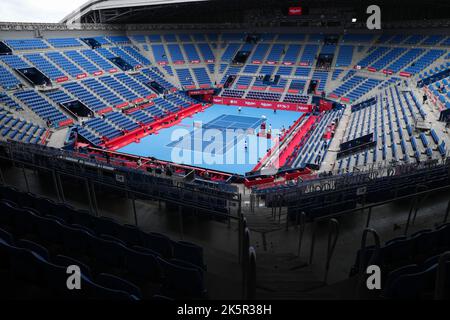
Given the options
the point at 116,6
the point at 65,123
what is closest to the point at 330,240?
the point at 65,123

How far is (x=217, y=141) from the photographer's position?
27.5 meters

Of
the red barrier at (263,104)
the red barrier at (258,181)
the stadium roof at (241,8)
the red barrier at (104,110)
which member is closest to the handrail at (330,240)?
the red barrier at (258,181)

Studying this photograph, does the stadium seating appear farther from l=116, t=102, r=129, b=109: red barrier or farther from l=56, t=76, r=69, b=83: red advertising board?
l=56, t=76, r=69, b=83: red advertising board

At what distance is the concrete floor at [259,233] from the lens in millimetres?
6426

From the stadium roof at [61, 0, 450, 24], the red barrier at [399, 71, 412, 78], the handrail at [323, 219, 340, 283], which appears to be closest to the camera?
the handrail at [323, 219, 340, 283]

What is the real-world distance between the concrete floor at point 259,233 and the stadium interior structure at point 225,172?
0.16ft

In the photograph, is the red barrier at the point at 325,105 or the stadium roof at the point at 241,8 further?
the stadium roof at the point at 241,8

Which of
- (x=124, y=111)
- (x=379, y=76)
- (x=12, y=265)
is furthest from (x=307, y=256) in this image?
(x=379, y=76)

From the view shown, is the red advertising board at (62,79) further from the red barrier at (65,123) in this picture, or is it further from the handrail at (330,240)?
the handrail at (330,240)

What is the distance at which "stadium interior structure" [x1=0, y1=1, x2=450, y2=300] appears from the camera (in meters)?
5.65

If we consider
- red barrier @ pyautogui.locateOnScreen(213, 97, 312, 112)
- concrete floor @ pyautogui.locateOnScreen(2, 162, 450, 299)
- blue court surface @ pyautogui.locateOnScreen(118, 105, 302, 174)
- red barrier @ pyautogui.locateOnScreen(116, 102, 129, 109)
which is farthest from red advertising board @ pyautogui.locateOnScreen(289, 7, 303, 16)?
concrete floor @ pyautogui.locateOnScreen(2, 162, 450, 299)

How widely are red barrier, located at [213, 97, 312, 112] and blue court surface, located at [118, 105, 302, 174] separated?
1.31 meters

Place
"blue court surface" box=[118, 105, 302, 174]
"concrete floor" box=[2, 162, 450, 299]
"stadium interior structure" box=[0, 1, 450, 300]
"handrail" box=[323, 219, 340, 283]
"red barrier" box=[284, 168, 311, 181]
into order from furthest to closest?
"blue court surface" box=[118, 105, 302, 174]
"red barrier" box=[284, 168, 311, 181]
"concrete floor" box=[2, 162, 450, 299]
"stadium interior structure" box=[0, 1, 450, 300]
"handrail" box=[323, 219, 340, 283]
